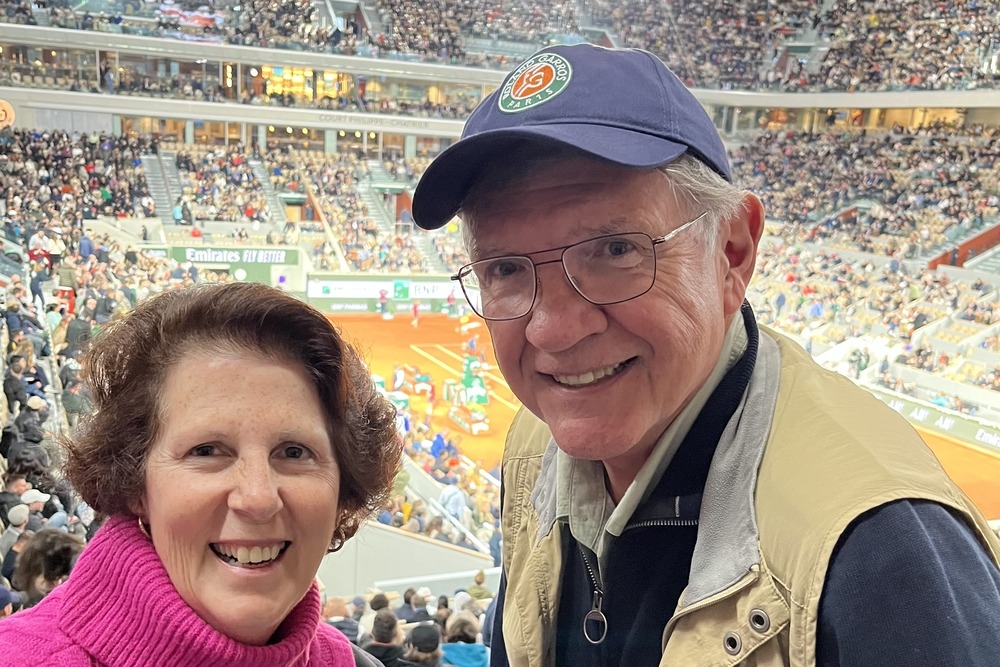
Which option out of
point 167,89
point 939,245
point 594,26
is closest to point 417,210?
point 939,245

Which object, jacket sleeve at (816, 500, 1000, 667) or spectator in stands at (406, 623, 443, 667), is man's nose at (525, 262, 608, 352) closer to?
jacket sleeve at (816, 500, 1000, 667)

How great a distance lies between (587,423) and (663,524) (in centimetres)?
13

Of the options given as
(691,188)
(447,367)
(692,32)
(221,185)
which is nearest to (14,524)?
(691,188)

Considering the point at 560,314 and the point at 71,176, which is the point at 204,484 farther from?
the point at 71,176

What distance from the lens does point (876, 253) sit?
39.4ft

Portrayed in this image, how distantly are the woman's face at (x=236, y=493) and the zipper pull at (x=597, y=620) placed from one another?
0.30 m

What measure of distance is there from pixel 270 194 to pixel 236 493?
12.9 metres

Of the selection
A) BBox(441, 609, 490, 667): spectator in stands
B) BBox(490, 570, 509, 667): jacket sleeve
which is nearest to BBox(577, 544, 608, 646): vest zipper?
BBox(490, 570, 509, 667): jacket sleeve

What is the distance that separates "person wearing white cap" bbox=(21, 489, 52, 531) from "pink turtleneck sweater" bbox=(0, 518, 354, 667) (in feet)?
8.57

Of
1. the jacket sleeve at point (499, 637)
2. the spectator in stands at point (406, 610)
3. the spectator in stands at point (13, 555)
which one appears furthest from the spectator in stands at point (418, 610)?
the jacket sleeve at point (499, 637)

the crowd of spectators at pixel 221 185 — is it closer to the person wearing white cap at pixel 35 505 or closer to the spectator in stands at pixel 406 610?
the person wearing white cap at pixel 35 505

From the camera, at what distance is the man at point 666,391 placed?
64cm

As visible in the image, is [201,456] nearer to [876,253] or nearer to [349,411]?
[349,411]

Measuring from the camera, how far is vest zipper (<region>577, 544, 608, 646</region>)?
0.86 m
